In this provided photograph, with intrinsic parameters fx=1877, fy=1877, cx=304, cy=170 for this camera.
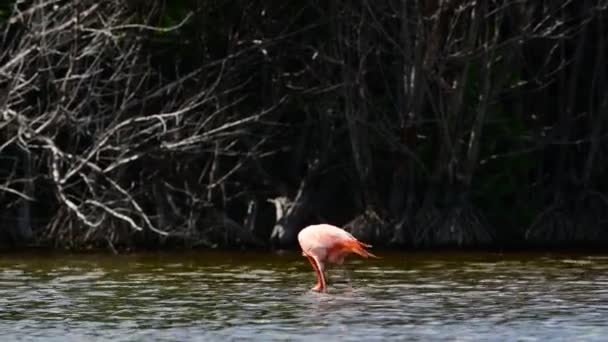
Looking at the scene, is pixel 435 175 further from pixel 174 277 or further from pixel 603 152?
pixel 174 277

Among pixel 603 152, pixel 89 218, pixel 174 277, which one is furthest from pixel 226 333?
pixel 603 152

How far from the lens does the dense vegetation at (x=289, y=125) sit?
26.8 meters

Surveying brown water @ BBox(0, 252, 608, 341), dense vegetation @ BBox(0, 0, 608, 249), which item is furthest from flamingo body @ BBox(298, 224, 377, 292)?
dense vegetation @ BBox(0, 0, 608, 249)

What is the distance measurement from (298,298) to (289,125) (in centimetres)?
1033

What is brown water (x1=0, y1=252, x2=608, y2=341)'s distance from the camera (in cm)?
1577

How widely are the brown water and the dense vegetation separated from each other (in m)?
2.19

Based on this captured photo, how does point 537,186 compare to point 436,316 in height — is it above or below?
above

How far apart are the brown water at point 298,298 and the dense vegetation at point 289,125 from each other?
219cm

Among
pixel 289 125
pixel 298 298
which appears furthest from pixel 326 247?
pixel 289 125

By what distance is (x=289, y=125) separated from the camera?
28.9 m

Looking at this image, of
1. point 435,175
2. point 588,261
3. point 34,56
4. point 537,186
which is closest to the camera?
point 588,261

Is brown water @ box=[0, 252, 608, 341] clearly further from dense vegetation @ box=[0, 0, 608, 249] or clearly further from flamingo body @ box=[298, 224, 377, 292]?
dense vegetation @ box=[0, 0, 608, 249]

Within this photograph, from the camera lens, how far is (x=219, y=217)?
91.4 feet

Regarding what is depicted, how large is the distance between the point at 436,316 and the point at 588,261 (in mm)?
7407
